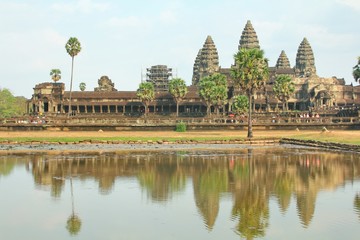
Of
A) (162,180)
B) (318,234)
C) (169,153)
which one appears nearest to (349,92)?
(169,153)

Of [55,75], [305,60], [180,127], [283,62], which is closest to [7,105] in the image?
[55,75]

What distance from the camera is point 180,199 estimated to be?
24062mm

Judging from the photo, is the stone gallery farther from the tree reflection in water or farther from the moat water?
the tree reflection in water

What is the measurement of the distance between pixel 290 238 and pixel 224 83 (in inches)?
4165

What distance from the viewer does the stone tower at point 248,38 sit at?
170 meters

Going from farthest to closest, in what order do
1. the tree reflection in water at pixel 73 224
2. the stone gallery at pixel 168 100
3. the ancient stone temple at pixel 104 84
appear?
1. the ancient stone temple at pixel 104 84
2. the stone gallery at pixel 168 100
3. the tree reflection in water at pixel 73 224

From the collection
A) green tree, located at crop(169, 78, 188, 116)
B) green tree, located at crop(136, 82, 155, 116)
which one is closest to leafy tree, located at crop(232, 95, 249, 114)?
green tree, located at crop(169, 78, 188, 116)

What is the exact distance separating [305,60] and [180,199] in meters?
167

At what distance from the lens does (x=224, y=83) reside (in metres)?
122

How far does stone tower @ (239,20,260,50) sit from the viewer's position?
170 meters

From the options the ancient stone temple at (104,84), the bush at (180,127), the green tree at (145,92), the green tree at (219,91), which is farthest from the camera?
the ancient stone temple at (104,84)

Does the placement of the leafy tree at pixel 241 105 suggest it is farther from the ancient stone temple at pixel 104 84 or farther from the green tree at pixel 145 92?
the ancient stone temple at pixel 104 84

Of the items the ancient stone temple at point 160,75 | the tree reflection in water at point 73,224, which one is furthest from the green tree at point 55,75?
the tree reflection in water at point 73,224

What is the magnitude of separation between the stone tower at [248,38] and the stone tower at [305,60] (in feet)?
62.4
